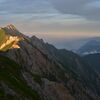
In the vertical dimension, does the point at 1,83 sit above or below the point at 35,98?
above

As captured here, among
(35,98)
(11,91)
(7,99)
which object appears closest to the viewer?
(7,99)

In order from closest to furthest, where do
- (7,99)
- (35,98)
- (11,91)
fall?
(7,99) → (11,91) → (35,98)

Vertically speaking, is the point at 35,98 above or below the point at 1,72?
below

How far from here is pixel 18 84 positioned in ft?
583

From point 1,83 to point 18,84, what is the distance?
33.3 meters

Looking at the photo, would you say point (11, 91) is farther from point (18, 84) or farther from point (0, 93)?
point (18, 84)

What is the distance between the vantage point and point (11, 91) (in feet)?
465

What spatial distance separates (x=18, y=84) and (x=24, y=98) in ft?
103

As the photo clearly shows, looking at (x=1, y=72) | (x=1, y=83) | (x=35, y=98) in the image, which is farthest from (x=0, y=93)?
(x=1, y=72)

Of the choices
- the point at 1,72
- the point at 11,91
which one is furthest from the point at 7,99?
the point at 1,72

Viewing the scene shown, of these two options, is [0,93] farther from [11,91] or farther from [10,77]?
[10,77]

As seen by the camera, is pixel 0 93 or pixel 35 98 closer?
pixel 0 93

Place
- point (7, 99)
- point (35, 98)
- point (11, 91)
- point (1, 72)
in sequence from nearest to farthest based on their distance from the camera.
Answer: point (7, 99)
point (11, 91)
point (35, 98)
point (1, 72)

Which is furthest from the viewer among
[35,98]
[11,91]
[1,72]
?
[1,72]
